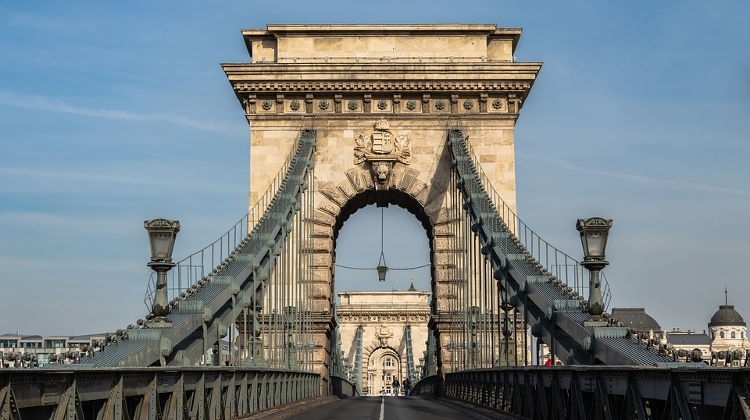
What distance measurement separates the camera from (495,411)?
2484 centimetres

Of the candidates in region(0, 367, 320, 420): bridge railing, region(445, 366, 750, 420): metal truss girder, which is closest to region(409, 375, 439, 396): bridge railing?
region(0, 367, 320, 420): bridge railing

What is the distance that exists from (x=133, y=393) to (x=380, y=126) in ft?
95.7

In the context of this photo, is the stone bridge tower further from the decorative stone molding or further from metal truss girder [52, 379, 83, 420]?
metal truss girder [52, 379, 83, 420]

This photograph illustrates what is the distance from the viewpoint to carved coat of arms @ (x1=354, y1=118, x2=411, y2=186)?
4291 cm

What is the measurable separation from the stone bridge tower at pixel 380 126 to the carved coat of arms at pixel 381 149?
0.04 m

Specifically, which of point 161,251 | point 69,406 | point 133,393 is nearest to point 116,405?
point 133,393

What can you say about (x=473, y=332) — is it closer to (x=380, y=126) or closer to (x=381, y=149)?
(x=381, y=149)

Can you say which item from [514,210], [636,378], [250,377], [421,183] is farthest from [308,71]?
[636,378]

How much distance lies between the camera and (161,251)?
19.0 m

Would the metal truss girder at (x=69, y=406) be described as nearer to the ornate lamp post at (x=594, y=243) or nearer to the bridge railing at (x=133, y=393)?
the bridge railing at (x=133, y=393)

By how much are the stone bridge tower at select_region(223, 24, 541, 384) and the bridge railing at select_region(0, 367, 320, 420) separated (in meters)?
18.0

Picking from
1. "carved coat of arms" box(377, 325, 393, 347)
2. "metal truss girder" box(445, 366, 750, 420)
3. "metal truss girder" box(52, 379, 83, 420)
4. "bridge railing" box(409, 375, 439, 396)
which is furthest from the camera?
"carved coat of arms" box(377, 325, 393, 347)

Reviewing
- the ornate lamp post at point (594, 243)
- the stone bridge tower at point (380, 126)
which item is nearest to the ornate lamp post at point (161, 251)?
the ornate lamp post at point (594, 243)

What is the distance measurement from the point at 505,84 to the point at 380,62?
4643 millimetres
